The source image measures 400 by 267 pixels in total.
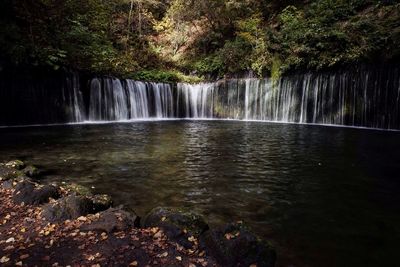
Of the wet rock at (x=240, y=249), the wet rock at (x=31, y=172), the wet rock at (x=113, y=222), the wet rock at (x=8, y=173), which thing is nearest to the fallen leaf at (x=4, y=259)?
the wet rock at (x=113, y=222)

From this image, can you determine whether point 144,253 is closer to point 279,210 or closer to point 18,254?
point 18,254

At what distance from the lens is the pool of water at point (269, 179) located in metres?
4.96

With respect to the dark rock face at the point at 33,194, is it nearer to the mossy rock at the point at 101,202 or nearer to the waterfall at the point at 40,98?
the mossy rock at the point at 101,202

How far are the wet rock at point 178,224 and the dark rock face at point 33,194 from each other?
6.25ft

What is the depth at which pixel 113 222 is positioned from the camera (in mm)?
4746

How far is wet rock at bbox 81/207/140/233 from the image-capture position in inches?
182

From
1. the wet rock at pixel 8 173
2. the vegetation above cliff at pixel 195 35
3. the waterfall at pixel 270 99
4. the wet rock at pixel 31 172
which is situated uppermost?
the vegetation above cliff at pixel 195 35

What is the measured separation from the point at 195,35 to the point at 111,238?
84.1 ft

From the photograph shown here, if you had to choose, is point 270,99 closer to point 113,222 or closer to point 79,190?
point 79,190

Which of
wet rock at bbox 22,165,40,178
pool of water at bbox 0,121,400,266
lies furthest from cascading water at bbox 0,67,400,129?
wet rock at bbox 22,165,40,178

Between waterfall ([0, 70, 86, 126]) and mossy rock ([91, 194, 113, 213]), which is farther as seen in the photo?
waterfall ([0, 70, 86, 126])

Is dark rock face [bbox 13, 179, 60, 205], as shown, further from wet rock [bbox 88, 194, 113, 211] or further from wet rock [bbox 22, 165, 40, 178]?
wet rock [bbox 22, 165, 40, 178]

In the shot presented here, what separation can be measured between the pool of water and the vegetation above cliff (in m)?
5.88

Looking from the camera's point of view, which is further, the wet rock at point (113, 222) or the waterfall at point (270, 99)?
the waterfall at point (270, 99)
